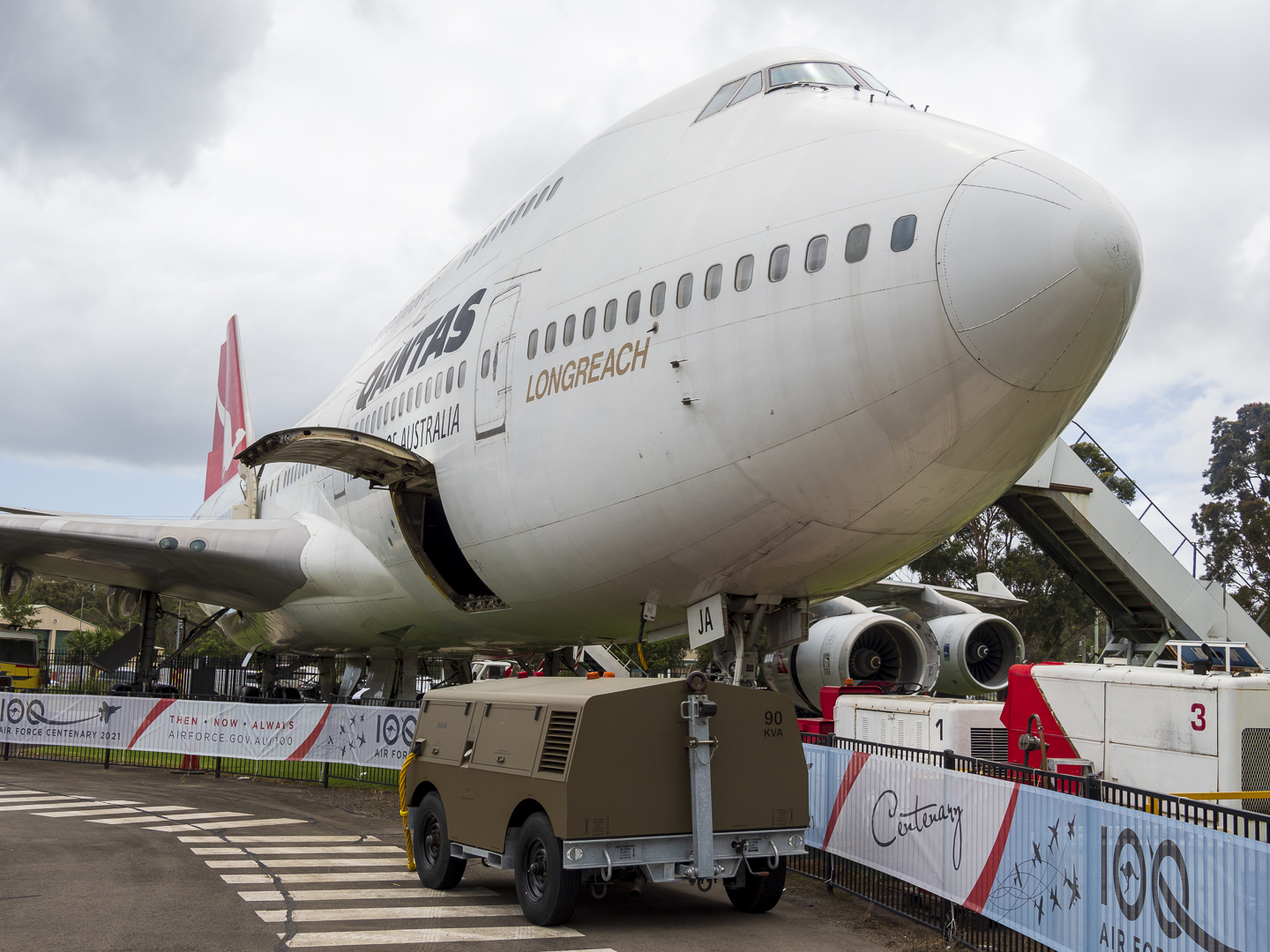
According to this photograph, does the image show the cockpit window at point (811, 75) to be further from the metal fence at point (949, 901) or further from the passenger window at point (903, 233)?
the metal fence at point (949, 901)

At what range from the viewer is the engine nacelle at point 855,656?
48.9ft

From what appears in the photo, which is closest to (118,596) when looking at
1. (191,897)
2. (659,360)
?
(191,897)

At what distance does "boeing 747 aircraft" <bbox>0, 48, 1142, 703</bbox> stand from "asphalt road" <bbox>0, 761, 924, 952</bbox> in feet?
8.90

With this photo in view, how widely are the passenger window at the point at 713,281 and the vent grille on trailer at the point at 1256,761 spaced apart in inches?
209

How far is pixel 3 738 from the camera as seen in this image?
18688 mm

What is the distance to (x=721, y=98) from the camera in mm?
10562

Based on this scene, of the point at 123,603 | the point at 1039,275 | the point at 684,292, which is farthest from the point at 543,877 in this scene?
the point at 123,603

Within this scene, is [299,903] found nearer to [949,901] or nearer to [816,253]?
[949,901]

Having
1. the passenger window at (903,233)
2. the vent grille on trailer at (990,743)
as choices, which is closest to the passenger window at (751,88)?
the passenger window at (903,233)

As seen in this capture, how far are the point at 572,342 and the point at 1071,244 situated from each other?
464 cm

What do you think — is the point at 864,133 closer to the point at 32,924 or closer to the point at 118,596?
the point at 32,924

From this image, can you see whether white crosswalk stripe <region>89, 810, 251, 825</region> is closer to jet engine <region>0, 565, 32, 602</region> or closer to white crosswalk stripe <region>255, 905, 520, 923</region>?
white crosswalk stripe <region>255, 905, 520, 923</region>

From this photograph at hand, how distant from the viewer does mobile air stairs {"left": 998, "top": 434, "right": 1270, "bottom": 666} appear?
21.5 m

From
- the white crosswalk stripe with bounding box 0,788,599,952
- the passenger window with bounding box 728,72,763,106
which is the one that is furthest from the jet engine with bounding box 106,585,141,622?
the passenger window with bounding box 728,72,763,106
